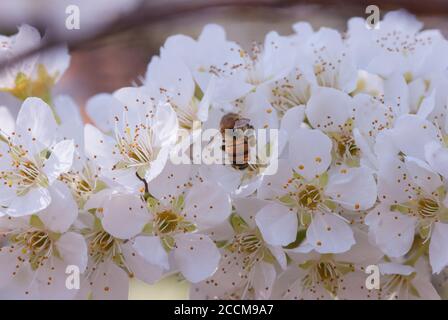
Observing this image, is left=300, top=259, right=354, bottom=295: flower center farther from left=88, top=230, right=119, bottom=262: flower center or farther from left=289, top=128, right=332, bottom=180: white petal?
left=88, top=230, right=119, bottom=262: flower center

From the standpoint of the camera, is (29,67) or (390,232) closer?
(390,232)

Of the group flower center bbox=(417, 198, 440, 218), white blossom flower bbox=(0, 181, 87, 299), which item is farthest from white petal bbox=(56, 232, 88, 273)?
flower center bbox=(417, 198, 440, 218)

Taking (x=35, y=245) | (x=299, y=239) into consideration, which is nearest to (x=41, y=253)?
(x=35, y=245)

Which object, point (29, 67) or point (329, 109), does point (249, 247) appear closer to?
point (329, 109)

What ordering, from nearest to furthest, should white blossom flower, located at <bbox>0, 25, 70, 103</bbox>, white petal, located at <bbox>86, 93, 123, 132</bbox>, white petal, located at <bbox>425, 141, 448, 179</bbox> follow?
white petal, located at <bbox>425, 141, 448, 179</bbox> < white blossom flower, located at <bbox>0, 25, 70, 103</bbox> < white petal, located at <bbox>86, 93, 123, 132</bbox>

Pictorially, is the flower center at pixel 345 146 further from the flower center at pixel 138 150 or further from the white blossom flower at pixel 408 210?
the flower center at pixel 138 150
